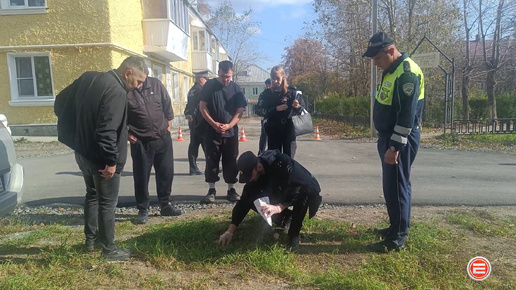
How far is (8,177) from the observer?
151 inches

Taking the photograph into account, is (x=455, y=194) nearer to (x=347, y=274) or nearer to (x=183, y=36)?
(x=347, y=274)

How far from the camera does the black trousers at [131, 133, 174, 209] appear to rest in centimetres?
455

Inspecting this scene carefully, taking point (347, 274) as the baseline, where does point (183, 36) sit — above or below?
above

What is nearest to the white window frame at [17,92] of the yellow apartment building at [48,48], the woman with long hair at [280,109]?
the yellow apartment building at [48,48]

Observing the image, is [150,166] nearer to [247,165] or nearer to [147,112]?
[147,112]

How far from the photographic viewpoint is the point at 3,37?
1388 cm

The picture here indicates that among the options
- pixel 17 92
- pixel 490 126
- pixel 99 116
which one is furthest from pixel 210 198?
pixel 17 92

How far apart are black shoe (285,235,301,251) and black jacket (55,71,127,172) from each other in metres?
1.74

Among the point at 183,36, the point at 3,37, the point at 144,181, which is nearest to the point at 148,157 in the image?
the point at 144,181

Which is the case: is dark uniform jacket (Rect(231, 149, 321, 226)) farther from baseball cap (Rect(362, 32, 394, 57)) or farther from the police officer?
baseball cap (Rect(362, 32, 394, 57))

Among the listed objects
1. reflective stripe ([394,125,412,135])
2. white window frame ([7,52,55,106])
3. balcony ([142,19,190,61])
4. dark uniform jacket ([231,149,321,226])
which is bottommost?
dark uniform jacket ([231,149,321,226])

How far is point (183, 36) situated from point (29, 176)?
14.2 meters

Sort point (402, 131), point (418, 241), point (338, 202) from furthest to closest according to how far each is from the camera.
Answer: point (338, 202)
point (418, 241)
point (402, 131)

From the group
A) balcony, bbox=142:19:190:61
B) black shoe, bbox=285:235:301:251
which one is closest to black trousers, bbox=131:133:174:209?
black shoe, bbox=285:235:301:251
